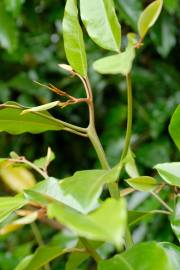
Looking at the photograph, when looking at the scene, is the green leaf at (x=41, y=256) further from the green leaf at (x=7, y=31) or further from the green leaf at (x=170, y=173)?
the green leaf at (x=7, y=31)

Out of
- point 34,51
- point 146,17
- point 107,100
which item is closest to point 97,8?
point 146,17

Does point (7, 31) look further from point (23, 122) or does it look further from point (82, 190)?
point (82, 190)

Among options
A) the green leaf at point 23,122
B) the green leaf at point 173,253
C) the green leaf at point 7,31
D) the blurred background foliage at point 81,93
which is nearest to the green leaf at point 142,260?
the green leaf at point 173,253

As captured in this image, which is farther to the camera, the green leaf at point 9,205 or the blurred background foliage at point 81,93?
the blurred background foliage at point 81,93

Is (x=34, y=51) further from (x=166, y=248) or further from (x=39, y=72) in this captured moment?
(x=166, y=248)

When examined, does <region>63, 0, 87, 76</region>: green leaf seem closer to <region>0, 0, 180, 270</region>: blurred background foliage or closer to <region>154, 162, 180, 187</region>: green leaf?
<region>154, 162, 180, 187</region>: green leaf

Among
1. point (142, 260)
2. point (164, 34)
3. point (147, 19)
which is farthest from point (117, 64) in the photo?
point (164, 34)

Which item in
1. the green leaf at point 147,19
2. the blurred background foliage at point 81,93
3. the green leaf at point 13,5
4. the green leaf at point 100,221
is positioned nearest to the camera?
the green leaf at point 100,221

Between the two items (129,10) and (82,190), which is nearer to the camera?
(82,190)
